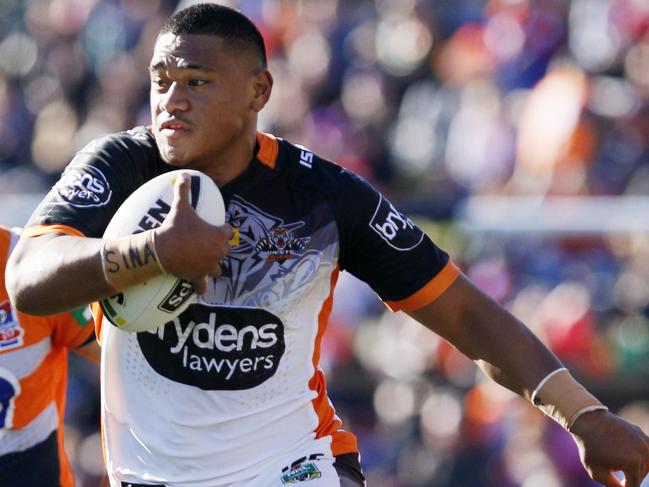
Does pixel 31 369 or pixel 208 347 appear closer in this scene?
pixel 208 347

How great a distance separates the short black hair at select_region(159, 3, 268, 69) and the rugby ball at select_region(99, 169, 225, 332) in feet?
1.92

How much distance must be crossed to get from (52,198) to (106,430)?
895 mm

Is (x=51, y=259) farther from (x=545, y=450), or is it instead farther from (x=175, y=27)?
(x=545, y=450)

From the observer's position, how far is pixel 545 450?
27.8 feet

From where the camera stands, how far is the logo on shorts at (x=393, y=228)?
14.5 feet

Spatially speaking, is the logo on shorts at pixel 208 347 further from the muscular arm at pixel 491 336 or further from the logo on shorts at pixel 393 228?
the muscular arm at pixel 491 336

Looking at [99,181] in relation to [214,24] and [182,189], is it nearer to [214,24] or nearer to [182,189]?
[182,189]

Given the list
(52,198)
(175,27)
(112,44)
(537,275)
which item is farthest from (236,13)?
(112,44)

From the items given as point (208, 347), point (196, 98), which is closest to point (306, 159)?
point (196, 98)

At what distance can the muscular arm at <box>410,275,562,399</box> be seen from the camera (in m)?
4.48

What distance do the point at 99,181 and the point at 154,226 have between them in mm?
370

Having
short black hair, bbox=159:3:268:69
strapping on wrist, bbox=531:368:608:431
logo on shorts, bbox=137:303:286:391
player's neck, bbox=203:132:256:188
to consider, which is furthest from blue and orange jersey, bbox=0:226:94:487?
strapping on wrist, bbox=531:368:608:431

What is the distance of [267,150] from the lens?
4.45 metres

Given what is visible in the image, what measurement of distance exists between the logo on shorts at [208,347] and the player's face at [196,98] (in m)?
0.49
